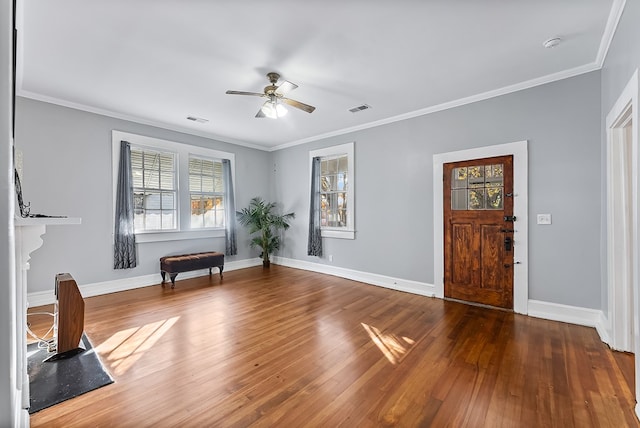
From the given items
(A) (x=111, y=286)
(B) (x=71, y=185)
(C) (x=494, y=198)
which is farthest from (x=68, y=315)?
(C) (x=494, y=198)

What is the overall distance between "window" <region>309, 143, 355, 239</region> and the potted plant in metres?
1.02

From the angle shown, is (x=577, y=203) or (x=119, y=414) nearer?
(x=119, y=414)

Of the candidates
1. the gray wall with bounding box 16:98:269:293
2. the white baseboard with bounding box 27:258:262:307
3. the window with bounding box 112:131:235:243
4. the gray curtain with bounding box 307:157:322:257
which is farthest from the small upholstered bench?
the gray curtain with bounding box 307:157:322:257

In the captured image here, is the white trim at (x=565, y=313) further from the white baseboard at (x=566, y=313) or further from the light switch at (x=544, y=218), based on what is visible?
the light switch at (x=544, y=218)

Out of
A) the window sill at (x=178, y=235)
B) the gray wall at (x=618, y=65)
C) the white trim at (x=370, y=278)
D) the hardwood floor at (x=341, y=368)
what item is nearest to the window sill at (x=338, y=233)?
the white trim at (x=370, y=278)

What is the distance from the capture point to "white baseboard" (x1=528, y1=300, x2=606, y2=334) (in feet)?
9.98

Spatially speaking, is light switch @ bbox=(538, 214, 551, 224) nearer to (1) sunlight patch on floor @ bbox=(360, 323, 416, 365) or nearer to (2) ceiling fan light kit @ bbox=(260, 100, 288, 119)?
(1) sunlight patch on floor @ bbox=(360, 323, 416, 365)

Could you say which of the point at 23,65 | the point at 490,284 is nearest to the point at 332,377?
the point at 490,284

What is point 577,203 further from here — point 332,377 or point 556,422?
point 332,377

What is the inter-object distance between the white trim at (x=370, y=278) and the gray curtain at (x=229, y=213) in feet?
4.15

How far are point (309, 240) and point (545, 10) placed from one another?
15.2ft

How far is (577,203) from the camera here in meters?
3.14

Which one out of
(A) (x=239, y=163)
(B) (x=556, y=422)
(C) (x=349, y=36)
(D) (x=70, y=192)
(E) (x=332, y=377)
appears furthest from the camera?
(A) (x=239, y=163)

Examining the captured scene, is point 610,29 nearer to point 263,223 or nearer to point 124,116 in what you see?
point 263,223
